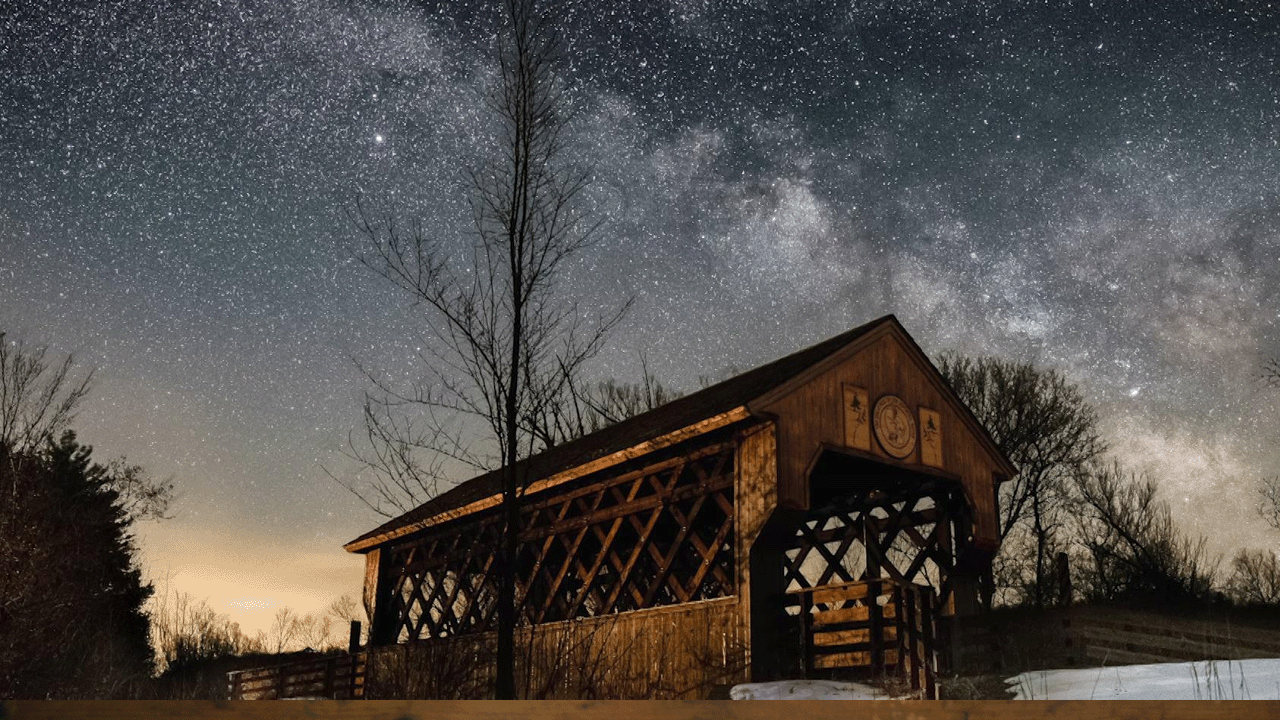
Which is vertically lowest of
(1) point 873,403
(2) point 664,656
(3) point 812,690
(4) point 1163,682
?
(3) point 812,690

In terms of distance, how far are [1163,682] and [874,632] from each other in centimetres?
342

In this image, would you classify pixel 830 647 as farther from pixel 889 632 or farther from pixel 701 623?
pixel 701 623

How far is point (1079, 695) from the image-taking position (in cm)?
1049

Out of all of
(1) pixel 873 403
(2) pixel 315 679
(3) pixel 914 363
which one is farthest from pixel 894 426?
(2) pixel 315 679

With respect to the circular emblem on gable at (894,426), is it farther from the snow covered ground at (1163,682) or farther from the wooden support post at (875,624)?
the snow covered ground at (1163,682)

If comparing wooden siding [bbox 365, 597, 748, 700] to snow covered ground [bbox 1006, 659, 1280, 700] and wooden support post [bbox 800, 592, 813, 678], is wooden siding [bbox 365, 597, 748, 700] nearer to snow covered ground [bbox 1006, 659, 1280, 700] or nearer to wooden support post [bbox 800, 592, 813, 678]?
wooden support post [bbox 800, 592, 813, 678]

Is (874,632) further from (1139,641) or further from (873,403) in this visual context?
(1139,641)

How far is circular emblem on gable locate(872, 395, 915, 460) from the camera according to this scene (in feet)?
49.2

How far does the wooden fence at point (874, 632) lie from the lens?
41.0 feet

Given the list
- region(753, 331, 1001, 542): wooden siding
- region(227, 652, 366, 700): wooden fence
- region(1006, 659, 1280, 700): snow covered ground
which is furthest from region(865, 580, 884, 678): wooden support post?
region(227, 652, 366, 700): wooden fence

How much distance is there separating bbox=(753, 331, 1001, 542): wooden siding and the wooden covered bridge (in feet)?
0.09

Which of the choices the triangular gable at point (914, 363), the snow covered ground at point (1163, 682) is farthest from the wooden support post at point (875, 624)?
the triangular gable at point (914, 363)

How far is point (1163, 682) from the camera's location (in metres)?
10.1

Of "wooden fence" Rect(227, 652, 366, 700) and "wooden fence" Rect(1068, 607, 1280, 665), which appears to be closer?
"wooden fence" Rect(1068, 607, 1280, 665)
